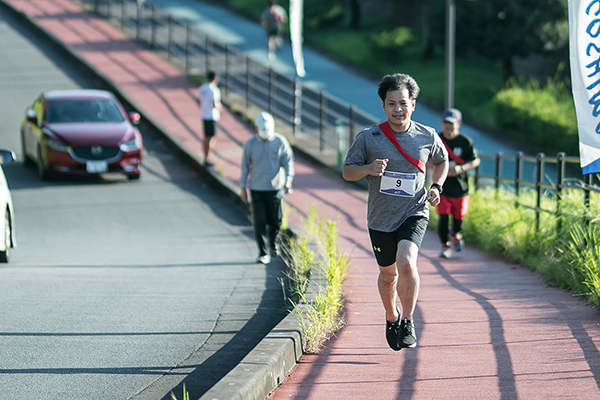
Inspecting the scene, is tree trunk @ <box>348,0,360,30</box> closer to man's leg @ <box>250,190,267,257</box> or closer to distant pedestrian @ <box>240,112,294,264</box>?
distant pedestrian @ <box>240,112,294,264</box>

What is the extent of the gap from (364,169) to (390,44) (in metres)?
28.5

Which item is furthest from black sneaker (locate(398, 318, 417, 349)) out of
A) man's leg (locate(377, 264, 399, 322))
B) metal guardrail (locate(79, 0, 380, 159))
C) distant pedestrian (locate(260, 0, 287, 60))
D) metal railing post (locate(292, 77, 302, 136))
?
distant pedestrian (locate(260, 0, 287, 60))

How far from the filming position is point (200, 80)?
24641mm

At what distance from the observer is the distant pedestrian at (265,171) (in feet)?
31.8

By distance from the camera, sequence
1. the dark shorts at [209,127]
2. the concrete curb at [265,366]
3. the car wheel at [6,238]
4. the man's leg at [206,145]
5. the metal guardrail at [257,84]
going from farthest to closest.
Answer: the metal guardrail at [257,84], the man's leg at [206,145], the dark shorts at [209,127], the car wheel at [6,238], the concrete curb at [265,366]

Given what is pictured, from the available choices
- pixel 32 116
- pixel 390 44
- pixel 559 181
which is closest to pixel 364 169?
pixel 559 181

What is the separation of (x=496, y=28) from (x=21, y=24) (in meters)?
17.3

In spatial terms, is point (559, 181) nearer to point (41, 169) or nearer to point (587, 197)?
point (587, 197)

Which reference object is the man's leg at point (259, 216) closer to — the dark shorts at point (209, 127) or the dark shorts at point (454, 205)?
the dark shorts at point (454, 205)

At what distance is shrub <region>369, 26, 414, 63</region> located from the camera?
33344 millimetres

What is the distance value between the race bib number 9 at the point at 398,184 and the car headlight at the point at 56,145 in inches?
434

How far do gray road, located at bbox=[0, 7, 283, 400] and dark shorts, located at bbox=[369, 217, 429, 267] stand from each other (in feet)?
4.07

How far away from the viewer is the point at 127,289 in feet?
27.0

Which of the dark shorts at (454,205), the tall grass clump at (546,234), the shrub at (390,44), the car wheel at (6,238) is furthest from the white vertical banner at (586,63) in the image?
the shrub at (390,44)
